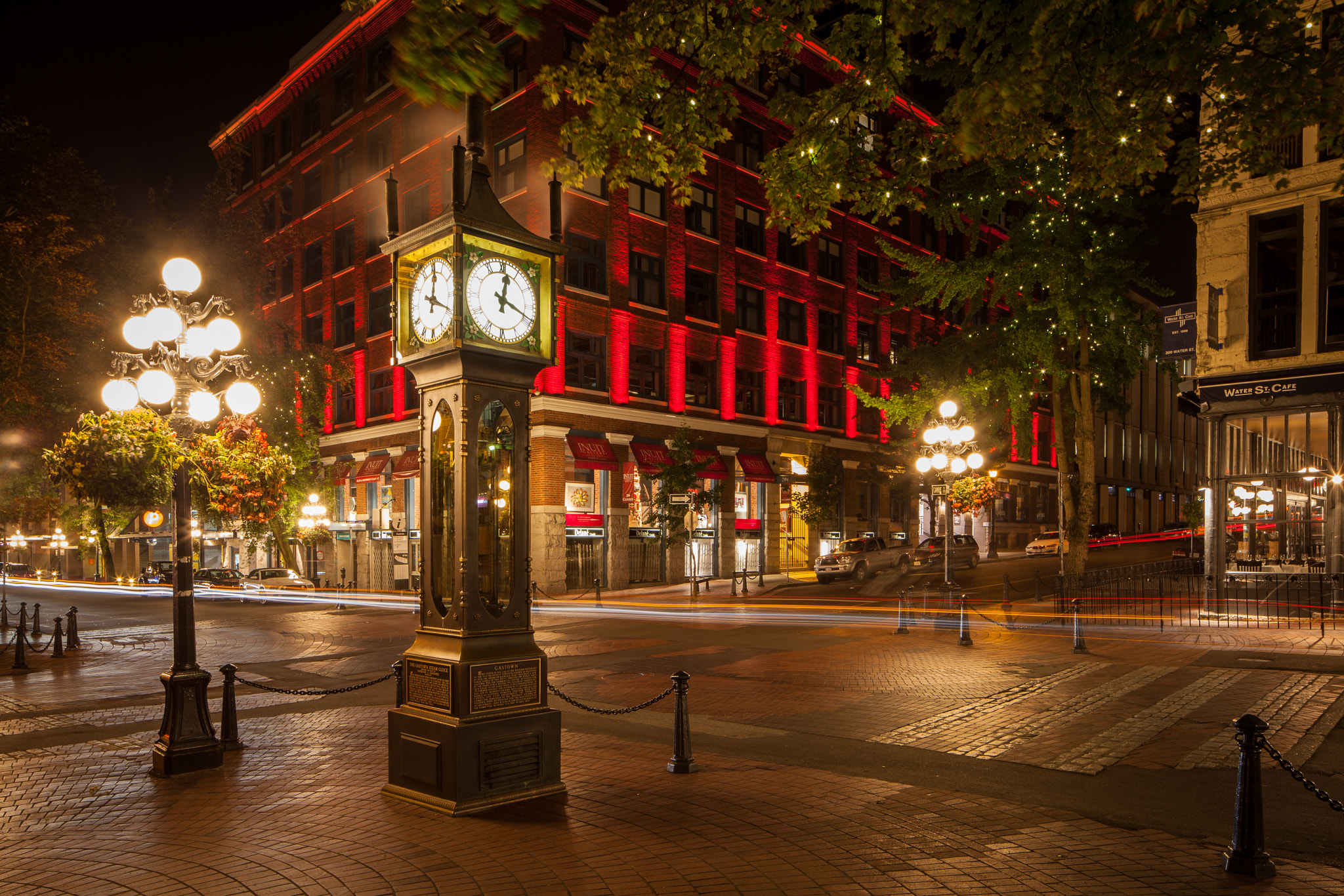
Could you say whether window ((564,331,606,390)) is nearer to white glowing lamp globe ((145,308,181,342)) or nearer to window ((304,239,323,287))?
window ((304,239,323,287))

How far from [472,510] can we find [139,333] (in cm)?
469

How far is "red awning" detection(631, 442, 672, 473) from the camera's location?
34688 mm

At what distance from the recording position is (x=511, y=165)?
3344 cm

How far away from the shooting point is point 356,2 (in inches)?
308

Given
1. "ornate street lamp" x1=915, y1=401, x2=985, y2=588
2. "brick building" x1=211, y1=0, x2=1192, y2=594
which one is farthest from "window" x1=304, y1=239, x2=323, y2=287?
"ornate street lamp" x1=915, y1=401, x2=985, y2=588

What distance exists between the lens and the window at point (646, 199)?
1394 inches

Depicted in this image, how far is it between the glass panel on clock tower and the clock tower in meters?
0.02

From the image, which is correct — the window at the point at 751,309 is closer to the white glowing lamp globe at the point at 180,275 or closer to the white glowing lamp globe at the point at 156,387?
the white glowing lamp globe at the point at 180,275

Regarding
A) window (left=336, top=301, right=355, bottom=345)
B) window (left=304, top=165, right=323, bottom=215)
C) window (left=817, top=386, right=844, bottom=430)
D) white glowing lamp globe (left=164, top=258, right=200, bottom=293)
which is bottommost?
white glowing lamp globe (left=164, top=258, right=200, bottom=293)

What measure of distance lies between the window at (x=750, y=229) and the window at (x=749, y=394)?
559 centimetres

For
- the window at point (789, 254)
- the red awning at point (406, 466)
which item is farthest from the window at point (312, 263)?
the window at point (789, 254)

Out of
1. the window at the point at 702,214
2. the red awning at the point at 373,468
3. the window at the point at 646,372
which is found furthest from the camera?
the red awning at the point at 373,468

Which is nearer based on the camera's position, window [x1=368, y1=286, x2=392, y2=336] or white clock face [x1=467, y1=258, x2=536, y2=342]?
white clock face [x1=467, y1=258, x2=536, y2=342]

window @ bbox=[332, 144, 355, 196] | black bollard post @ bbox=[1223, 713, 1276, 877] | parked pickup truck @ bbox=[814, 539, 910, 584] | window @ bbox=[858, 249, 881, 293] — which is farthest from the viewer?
window @ bbox=[858, 249, 881, 293]
